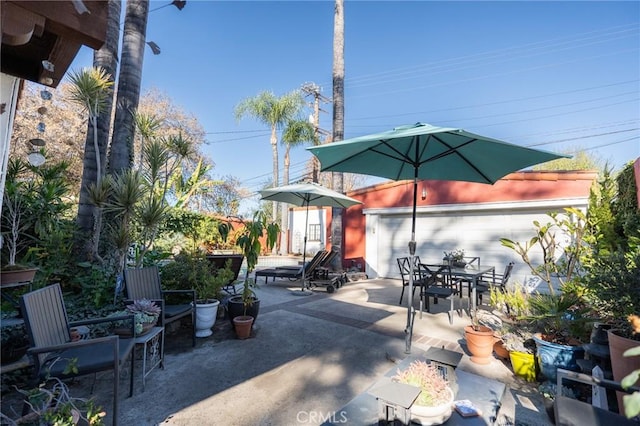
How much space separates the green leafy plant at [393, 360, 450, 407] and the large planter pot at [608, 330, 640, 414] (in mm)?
1495

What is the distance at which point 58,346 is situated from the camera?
2010 millimetres

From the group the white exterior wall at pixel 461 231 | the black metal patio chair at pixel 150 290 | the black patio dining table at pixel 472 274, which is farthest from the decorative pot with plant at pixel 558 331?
the white exterior wall at pixel 461 231

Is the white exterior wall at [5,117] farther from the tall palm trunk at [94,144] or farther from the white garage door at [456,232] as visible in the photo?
the white garage door at [456,232]

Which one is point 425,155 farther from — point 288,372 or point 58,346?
point 58,346

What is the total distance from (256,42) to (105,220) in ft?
33.9

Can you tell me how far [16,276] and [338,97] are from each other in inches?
343

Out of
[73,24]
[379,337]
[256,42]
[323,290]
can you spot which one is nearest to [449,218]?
[323,290]

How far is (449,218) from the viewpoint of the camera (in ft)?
29.0

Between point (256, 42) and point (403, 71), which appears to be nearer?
point (256, 42)

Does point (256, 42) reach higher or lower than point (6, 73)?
higher

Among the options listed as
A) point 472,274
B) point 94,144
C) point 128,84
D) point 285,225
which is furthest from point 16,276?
point 285,225

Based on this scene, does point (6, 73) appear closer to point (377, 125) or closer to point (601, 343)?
point (601, 343)

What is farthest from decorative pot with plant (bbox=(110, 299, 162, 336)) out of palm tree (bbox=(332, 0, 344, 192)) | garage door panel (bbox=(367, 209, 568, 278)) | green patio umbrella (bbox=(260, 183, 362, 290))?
garage door panel (bbox=(367, 209, 568, 278))

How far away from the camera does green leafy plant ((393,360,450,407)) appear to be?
5.41 ft
